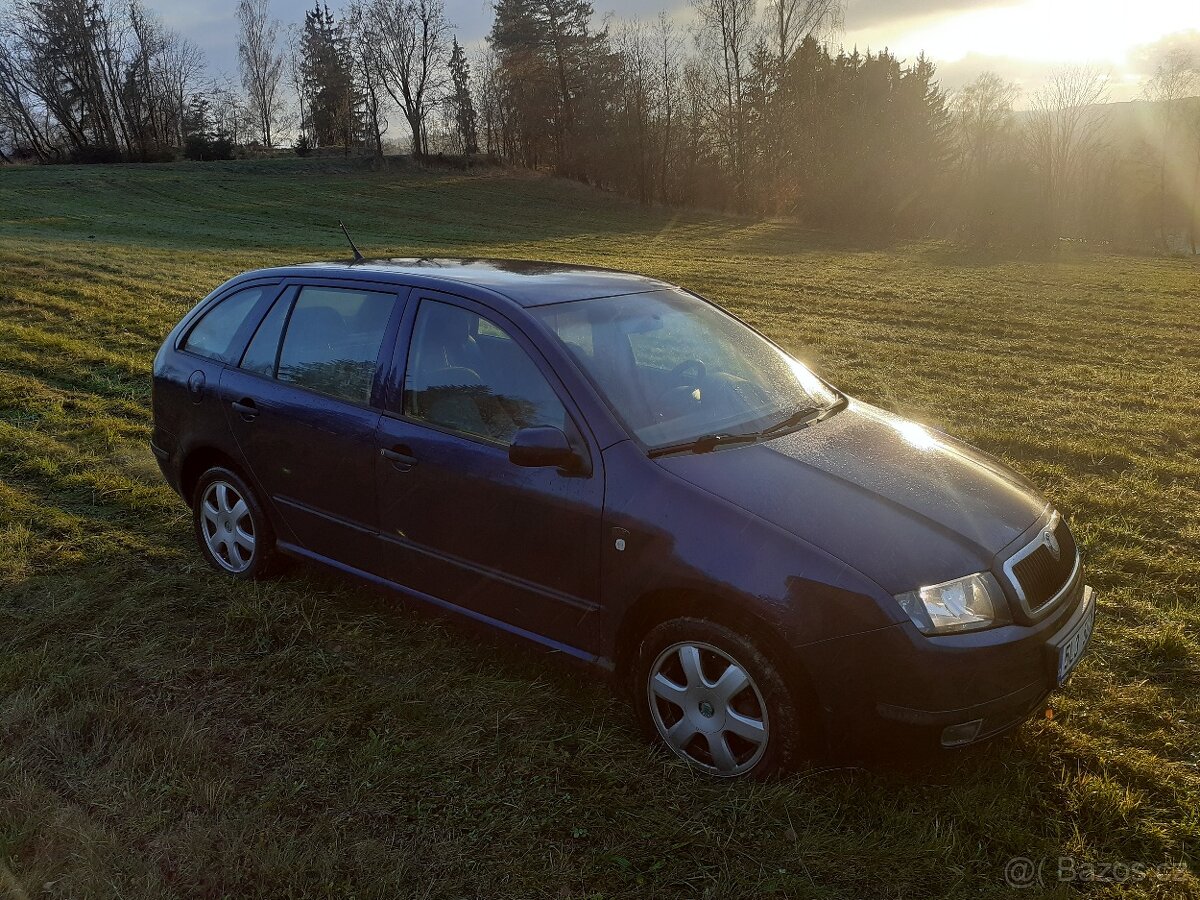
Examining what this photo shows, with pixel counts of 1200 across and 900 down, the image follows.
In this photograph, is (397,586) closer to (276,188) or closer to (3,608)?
(3,608)

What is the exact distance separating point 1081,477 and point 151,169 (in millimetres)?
45901

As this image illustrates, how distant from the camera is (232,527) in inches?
182

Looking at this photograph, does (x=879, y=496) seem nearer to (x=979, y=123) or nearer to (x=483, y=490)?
(x=483, y=490)

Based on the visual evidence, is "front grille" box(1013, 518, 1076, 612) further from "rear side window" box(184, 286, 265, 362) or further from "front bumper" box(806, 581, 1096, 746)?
"rear side window" box(184, 286, 265, 362)

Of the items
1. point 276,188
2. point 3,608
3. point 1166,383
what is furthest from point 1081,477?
point 276,188

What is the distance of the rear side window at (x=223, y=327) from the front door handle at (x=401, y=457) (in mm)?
1310

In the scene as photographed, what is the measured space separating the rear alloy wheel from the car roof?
1.51 metres

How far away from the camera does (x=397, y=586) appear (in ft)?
12.8

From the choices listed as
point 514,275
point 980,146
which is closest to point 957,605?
point 514,275

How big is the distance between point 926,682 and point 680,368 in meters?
1.63

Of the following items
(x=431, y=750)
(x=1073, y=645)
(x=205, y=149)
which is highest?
(x=205, y=149)

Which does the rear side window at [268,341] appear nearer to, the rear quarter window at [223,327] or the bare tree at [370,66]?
the rear quarter window at [223,327]

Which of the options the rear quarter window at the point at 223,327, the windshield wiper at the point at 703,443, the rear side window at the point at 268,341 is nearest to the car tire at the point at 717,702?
the windshield wiper at the point at 703,443

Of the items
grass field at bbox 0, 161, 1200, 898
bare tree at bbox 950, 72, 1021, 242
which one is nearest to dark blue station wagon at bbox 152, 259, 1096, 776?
grass field at bbox 0, 161, 1200, 898
